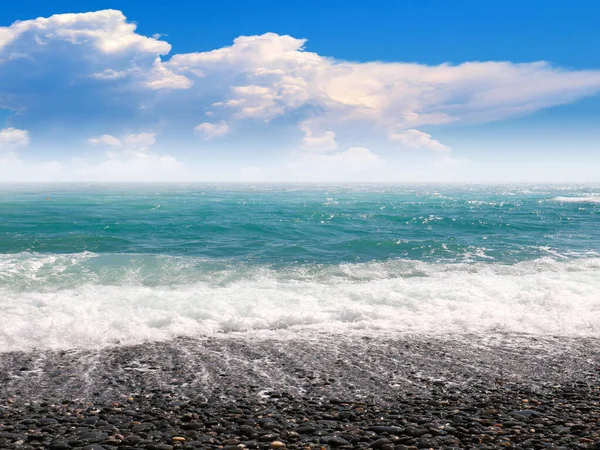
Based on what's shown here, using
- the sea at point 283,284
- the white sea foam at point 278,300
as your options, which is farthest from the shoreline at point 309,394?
the sea at point 283,284

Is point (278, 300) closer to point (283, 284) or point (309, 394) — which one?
point (283, 284)

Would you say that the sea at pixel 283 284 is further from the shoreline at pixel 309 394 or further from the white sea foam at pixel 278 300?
the shoreline at pixel 309 394

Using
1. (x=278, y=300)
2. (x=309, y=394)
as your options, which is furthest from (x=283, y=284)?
(x=309, y=394)

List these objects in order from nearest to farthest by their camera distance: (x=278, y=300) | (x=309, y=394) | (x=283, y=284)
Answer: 1. (x=309, y=394)
2. (x=278, y=300)
3. (x=283, y=284)

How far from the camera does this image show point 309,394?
768 cm

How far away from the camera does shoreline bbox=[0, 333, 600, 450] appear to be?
607 cm

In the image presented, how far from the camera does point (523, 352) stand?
392 inches

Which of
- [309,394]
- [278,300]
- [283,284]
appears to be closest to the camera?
[309,394]

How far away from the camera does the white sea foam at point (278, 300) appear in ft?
38.2

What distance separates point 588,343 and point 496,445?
675 centimetres

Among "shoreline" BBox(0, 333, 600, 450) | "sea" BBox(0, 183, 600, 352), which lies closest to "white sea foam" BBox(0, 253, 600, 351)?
"sea" BBox(0, 183, 600, 352)

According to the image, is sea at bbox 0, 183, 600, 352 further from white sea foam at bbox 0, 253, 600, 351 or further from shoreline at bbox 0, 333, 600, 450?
shoreline at bbox 0, 333, 600, 450

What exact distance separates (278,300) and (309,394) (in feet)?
22.4

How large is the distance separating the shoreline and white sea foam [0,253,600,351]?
3.64ft
